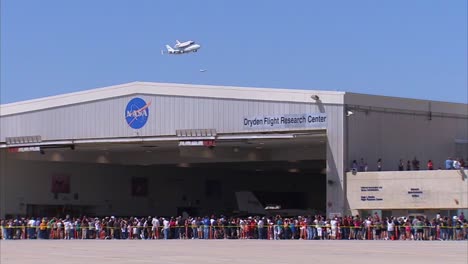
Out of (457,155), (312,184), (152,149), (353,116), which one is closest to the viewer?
(353,116)

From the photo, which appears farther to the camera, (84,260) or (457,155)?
(457,155)

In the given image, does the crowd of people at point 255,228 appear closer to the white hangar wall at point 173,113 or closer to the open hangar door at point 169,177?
the white hangar wall at point 173,113

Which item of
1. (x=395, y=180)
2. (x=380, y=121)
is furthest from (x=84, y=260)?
(x=380, y=121)

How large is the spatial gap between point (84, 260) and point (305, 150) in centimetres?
3124

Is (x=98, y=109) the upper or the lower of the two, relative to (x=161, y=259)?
upper

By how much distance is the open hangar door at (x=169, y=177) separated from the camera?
191ft

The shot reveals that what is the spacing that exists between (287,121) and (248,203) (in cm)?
2323

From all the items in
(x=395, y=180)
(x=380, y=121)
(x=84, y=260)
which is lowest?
(x=84, y=260)

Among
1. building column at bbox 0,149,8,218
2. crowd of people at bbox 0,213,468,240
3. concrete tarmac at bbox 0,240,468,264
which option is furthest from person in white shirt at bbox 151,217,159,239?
concrete tarmac at bbox 0,240,468,264

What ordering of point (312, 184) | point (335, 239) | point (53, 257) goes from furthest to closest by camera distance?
point (312, 184) < point (335, 239) < point (53, 257)

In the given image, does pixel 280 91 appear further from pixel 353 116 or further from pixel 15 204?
pixel 15 204

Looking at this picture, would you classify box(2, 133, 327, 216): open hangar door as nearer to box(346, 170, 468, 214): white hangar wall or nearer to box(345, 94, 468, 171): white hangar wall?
box(345, 94, 468, 171): white hangar wall

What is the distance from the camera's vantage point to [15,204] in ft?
209

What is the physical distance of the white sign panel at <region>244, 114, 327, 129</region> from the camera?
49372 mm
